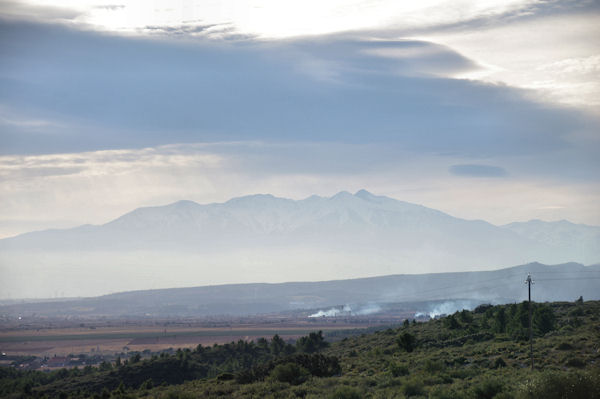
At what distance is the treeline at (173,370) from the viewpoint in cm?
6278

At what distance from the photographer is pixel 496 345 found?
220 ft

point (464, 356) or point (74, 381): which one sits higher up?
point (464, 356)

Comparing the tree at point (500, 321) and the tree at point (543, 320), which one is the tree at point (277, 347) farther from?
the tree at point (543, 320)

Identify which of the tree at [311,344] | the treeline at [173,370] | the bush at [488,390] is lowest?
the treeline at [173,370]

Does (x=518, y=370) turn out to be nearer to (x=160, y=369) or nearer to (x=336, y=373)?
(x=336, y=373)

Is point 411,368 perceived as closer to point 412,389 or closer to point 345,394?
point 412,389

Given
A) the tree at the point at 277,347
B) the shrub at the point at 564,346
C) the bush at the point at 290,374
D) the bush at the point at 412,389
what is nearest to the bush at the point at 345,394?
the bush at the point at 412,389

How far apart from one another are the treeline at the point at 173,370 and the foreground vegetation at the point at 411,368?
0.63ft

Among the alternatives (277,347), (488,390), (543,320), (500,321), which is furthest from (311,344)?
(488,390)

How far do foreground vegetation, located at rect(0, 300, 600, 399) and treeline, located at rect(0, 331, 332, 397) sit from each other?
0.19 m

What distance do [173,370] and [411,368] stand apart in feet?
155

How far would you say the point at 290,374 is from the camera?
53.7 meters

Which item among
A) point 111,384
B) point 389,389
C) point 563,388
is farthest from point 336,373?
point 111,384

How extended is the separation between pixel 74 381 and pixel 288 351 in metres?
34.9
